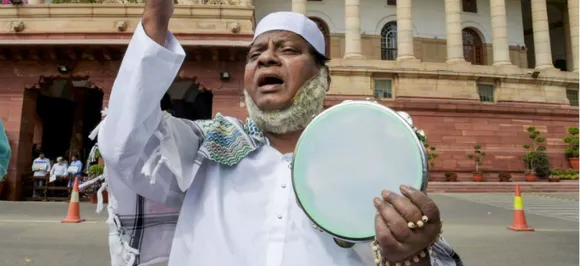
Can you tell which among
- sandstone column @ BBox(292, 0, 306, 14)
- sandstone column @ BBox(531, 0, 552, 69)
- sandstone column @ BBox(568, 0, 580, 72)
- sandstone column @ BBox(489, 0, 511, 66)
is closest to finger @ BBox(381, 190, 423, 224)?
sandstone column @ BBox(292, 0, 306, 14)

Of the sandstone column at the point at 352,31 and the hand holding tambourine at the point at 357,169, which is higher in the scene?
the sandstone column at the point at 352,31

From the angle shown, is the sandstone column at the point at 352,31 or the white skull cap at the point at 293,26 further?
the sandstone column at the point at 352,31

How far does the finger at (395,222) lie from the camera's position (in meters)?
0.93

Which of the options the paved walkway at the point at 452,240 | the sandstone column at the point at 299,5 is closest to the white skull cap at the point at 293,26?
the paved walkway at the point at 452,240

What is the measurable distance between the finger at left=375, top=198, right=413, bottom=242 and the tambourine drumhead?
0.51ft

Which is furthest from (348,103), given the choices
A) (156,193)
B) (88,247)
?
(88,247)

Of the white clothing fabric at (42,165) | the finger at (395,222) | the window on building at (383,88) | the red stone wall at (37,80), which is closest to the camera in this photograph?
the finger at (395,222)

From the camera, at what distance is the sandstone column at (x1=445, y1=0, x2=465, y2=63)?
78.8ft

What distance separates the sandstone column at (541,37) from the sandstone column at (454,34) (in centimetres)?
588

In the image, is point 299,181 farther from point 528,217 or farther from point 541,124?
point 541,124

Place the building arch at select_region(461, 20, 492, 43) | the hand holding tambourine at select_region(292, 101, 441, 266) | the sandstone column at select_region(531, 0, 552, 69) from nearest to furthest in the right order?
1. the hand holding tambourine at select_region(292, 101, 441, 266)
2. the sandstone column at select_region(531, 0, 552, 69)
3. the building arch at select_region(461, 20, 492, 43)

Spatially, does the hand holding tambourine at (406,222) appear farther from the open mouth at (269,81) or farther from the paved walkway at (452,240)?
the paved walkway at (452,240)

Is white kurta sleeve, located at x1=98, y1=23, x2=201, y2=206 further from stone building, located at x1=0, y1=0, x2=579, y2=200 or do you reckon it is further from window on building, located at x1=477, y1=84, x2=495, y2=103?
window on building, located at x1=477, y1=84, x2=495, y2=103

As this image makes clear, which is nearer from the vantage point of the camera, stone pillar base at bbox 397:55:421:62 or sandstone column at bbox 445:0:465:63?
stone pillar base at bbox 397:55:421:62
